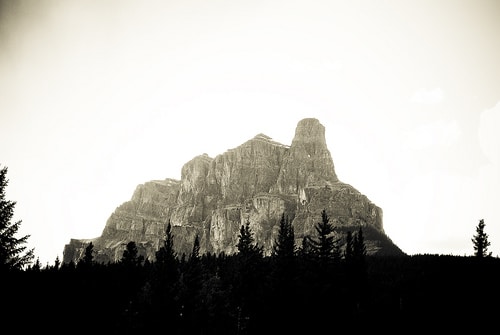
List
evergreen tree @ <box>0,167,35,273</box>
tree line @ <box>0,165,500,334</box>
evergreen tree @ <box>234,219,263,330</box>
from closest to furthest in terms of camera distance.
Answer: evergreen tree @ <box>0,167,35,273</box>, tree line @ <box>0,165,500,334</box>, evergreen tree @ <box>234,219,263,330</box>

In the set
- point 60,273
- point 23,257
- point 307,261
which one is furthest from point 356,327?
point 60,273

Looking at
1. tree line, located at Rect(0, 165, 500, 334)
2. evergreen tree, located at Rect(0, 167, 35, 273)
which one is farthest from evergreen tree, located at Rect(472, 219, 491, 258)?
evergreen tree, located at Rect(0, 167, 35, 273)

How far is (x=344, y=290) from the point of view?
5750 centimetres

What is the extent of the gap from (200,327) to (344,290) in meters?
20.1

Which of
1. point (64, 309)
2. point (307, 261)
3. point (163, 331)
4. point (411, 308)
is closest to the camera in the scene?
point (163, 331)

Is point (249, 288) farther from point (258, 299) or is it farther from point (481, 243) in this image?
point (481, 243)

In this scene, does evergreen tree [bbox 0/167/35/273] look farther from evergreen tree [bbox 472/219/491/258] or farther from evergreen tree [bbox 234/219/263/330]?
evergreen tree [bbox 472/219/491/258]

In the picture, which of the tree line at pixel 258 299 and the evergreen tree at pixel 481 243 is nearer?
the tree line at pixel 258 299

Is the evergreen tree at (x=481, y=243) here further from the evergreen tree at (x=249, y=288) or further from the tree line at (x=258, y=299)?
the evergreen tree at (x=249, y=288)

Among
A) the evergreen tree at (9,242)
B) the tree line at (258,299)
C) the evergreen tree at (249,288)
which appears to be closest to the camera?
the evergreen tree at (9,242)

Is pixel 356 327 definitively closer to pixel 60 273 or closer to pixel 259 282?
pixel 259 282

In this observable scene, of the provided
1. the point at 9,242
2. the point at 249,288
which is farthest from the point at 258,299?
the point at 9,242

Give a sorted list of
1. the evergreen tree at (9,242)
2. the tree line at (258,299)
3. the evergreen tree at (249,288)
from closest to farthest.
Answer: the evergreen tree at (9,242), the tree line at (258,299), the evergreen tree at (249,288)

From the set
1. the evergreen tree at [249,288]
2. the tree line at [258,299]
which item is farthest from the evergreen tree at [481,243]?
the evergreen tree at [249,288]
